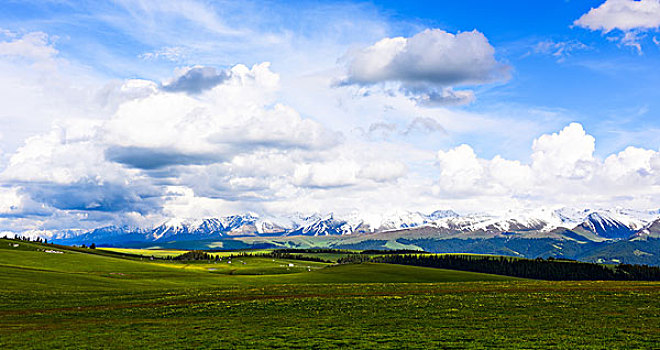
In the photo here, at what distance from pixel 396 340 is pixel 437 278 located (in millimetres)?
134106

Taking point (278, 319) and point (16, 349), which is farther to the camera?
point (278, 319)

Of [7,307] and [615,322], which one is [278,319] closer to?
[615,322]

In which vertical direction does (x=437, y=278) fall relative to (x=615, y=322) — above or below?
below

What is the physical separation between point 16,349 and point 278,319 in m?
24.6

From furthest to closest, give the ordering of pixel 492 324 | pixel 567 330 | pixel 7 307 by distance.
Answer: pixel 7 307
pixel 492 324
pixel 567 330

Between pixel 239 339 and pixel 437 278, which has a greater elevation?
pixel 239 339

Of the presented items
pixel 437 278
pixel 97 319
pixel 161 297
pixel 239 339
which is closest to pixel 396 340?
pixel 239 339

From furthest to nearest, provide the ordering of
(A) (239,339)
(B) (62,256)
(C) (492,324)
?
(B) (62,256) → (C) (492,324) → (A) (239,339)

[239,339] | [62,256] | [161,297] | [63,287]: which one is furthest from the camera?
[62,256]

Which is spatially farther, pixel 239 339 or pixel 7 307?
pixel 7 307

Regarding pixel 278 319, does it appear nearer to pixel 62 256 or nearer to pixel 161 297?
pixel 161 297

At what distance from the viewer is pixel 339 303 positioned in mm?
63469

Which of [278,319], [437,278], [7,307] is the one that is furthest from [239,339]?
[437,278]

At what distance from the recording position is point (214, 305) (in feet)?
204
